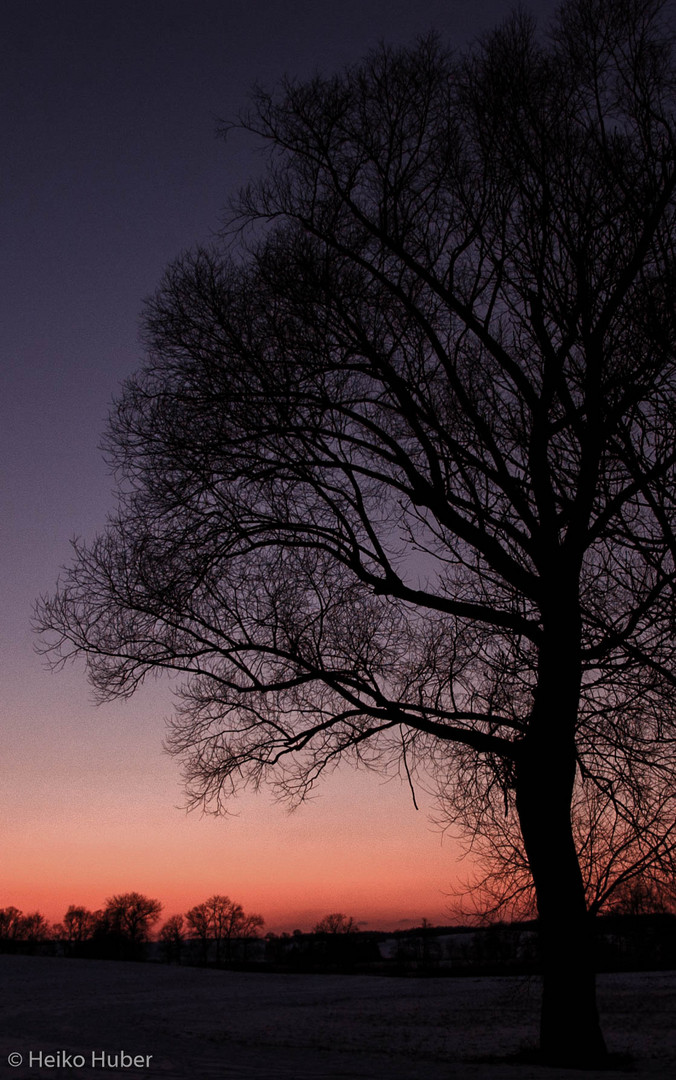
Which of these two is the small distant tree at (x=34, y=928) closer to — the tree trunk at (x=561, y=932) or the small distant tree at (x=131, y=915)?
the small distant tree at (x=131, y=915)

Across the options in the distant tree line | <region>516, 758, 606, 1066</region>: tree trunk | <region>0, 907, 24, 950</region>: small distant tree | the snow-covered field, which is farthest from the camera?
<region>0, 907, 24, 950</region>: small distant tree

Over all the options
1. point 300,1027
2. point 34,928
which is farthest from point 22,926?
point 300,1027

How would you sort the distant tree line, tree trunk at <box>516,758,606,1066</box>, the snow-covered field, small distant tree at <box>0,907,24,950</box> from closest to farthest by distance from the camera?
the snow-covered field < tree trunk at <box>516,758,606,1066</box> < the distant tree line < small distant tree at <box>0,907,24,950</box>

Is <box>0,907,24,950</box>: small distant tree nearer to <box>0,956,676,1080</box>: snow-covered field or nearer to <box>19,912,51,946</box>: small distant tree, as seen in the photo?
<box>19,912,51,946</box>: small distant tree

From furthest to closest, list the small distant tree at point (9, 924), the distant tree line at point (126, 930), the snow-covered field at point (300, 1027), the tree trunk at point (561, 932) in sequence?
the small distant tree at point (9, 924)
the distant tree line at point (126, 930)
the tree trunk at point (561, 932)
the snow-covered field at point (300, 1027)

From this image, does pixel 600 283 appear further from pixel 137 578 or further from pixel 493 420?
pixel 137 578

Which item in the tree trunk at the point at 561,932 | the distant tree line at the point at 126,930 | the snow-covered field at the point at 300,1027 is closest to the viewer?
the snow-covered field at the point at 300,1027

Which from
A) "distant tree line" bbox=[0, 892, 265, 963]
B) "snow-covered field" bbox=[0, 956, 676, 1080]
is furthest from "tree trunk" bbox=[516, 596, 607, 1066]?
"distant tree line" bbox=[0, 892, 265, 963]

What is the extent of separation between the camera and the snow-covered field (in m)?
7.31

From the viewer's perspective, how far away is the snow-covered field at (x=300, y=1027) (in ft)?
24.0

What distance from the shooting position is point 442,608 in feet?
29.9

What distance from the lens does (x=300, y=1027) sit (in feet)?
55.7

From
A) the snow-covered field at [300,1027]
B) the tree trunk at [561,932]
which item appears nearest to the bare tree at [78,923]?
the snow-covered field at [300,1027]

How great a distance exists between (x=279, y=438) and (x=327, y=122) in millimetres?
3546
